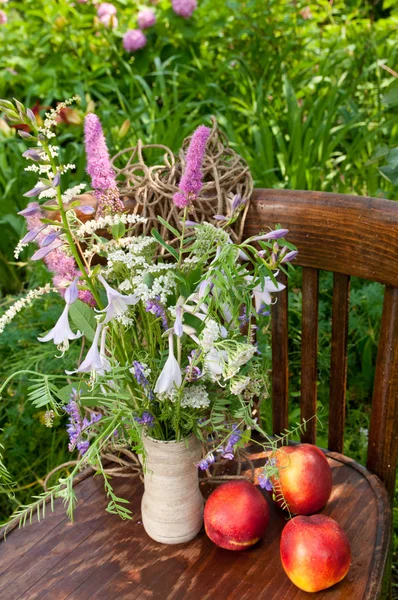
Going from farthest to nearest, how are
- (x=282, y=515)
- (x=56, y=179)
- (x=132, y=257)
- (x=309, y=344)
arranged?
(x=309, y=344), (x=282, y=515), (x=132, y=257), (x=56, y=179)

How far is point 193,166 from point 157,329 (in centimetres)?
24

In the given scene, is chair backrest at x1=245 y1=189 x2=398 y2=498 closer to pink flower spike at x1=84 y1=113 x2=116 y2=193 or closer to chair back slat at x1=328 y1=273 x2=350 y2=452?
chair back slat at x1=328 y1=273 x2=350 y2=452

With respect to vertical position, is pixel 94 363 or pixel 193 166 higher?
pixel 193 166

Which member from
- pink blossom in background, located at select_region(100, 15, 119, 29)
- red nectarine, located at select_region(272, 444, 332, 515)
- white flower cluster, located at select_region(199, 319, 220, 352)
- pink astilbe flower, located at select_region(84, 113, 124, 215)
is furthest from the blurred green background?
white flower cluster, located at select_region(199, 319, 220, 352)

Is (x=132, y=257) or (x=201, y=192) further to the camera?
(x=201, y=192)

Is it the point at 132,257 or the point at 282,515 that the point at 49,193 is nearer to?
the point at 132,257

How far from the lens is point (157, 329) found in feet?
3.25

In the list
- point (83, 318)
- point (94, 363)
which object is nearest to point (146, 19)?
point (83, 318)

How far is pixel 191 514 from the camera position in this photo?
3.60 ft

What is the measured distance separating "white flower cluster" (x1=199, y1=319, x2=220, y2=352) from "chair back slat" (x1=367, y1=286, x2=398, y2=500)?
43cm

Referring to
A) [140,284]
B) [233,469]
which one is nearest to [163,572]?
[233,469]

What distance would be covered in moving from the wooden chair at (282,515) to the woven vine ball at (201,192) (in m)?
0.06

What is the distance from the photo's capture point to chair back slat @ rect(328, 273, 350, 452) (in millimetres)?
1230

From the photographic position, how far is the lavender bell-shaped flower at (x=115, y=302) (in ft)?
2.75
